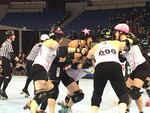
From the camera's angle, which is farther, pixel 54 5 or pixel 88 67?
pixel 54 5

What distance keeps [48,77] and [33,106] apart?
0.66m

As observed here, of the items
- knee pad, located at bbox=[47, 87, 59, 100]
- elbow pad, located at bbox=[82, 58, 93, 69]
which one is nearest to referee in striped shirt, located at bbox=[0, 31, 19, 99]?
elbow pad, located at bbox=[82, 58, 93, 69]

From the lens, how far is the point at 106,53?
663cm

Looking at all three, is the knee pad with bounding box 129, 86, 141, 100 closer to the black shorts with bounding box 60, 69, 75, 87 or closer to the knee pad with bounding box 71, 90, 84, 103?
the knee pad with bounding box 71, 90, 84, 103

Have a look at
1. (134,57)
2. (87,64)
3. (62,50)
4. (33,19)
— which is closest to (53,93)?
(62,50)

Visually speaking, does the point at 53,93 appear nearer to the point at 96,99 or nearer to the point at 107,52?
the point at 96,99

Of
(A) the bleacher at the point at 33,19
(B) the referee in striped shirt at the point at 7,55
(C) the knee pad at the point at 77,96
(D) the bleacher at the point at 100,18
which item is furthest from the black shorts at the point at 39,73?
(A) the bleacher at the point at 33,19

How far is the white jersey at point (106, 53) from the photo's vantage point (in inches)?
261

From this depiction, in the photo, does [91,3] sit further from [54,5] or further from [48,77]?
[48,77]

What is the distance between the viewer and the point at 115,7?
28.8 metres

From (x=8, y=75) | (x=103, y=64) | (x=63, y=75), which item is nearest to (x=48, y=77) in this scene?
(x=63, y=75)

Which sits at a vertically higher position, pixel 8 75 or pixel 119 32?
pixel 119 32

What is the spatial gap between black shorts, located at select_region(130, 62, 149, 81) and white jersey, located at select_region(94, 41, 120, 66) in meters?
1.36

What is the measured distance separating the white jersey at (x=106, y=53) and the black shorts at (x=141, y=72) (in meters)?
1.36
